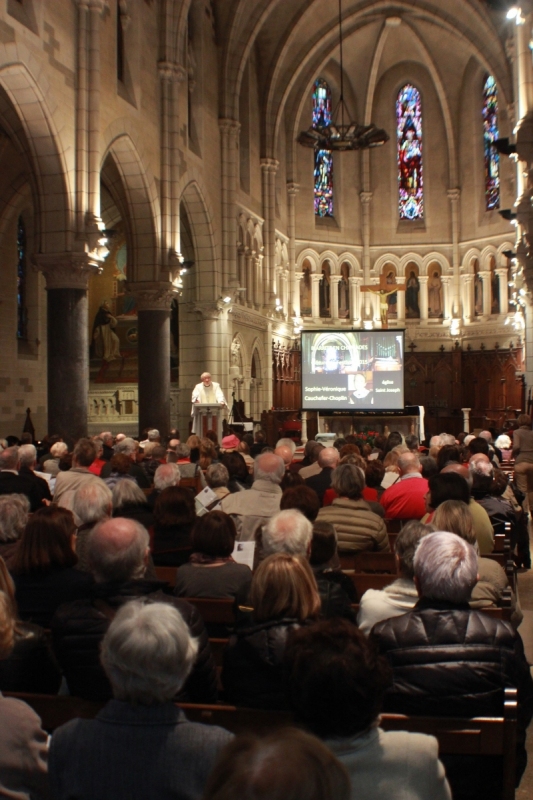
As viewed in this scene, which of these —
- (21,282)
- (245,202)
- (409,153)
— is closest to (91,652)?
(21,282)

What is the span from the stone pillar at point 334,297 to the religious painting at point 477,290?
4.98m

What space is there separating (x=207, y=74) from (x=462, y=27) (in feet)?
36.4

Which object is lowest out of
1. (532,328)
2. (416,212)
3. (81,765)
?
(81,765)

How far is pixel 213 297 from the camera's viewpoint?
72.5 feet

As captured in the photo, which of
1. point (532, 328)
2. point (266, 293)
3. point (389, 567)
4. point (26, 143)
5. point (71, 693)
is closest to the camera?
point (71, 693)

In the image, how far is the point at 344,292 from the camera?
3219cm

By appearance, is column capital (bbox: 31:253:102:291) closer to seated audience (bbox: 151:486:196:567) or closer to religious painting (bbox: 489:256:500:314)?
seated audience (bbox: 151:486:196:567)

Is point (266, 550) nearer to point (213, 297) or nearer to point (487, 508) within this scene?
point (487, 508)

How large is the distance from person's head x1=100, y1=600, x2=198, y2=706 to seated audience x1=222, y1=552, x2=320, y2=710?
795 mm

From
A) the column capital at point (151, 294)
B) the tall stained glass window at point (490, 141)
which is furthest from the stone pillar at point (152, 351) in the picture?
the tall stained glass window at point (490, 141)

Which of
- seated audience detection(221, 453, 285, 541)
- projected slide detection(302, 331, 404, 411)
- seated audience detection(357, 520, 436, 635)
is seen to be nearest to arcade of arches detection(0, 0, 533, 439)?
projected slide detection(302, 331, 404, 411)

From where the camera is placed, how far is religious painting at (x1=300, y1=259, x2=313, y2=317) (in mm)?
31219

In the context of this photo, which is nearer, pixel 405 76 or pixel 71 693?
pixel 71 693

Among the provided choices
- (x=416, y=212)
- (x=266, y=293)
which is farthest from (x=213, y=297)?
(x=416, y=212)
